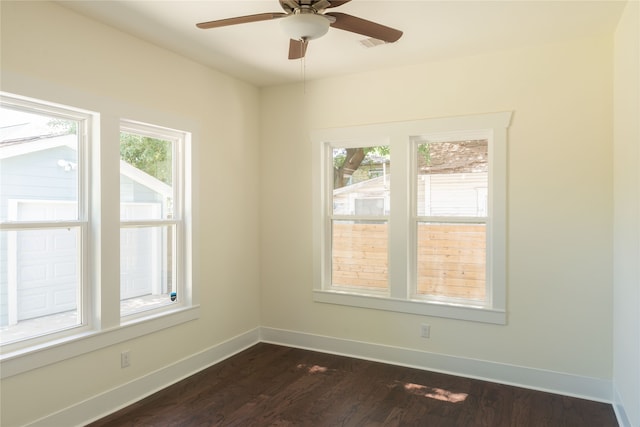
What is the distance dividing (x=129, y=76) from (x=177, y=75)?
482mm

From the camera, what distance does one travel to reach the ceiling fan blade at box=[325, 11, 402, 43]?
224 cm

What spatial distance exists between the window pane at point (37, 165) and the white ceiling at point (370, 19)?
0.81m

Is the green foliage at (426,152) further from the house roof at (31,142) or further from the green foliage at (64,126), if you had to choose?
the green foliage at (64,126)

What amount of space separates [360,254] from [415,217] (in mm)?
688

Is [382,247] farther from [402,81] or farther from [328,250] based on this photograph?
[402,81]

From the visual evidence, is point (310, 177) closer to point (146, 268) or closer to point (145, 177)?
point (145, 177)

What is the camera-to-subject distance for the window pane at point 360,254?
4016mm

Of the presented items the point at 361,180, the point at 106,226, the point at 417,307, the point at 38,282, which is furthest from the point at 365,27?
the point at 38,282

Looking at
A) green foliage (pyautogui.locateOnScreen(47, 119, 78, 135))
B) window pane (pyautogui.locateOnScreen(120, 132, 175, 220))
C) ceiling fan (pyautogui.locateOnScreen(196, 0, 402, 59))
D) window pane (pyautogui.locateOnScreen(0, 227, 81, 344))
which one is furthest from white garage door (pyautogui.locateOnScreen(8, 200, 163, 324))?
ceiling fan (pyautogui.locateOnScreen(196, 0, 402, 59))

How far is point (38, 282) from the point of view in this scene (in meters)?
2.63

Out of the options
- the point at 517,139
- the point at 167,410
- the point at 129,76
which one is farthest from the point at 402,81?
the point at 167,410

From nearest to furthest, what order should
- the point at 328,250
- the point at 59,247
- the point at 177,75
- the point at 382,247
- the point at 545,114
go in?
1. the point at 59,247
2. the point at 545,114
3. the point at 177,75
4. the point at 382,247
5. the point at 328,250

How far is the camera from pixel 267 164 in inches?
177

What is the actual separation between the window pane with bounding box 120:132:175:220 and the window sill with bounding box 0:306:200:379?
2.76ft
